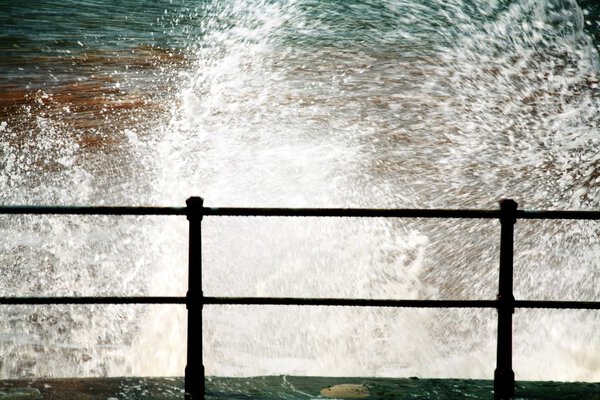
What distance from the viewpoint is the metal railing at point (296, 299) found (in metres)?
3.87

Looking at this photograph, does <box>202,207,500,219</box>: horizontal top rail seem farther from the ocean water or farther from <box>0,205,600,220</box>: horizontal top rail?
the ocean water

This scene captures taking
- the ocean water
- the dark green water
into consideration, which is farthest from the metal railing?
the ocean water

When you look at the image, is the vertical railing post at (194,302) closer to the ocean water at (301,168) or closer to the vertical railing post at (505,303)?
the vertical railing post at (505,303)

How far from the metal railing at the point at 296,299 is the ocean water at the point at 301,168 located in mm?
3851

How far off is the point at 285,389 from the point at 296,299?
567 mm

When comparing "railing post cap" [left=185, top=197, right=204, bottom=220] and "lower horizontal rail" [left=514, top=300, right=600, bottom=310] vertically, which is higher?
"railing post cap" [left=185, top=197, right=204, bottom=220]

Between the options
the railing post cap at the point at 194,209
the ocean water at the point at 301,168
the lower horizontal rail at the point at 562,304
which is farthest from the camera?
the ocean water at the point at 301,168

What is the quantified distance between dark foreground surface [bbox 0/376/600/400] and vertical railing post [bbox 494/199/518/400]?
77 mm

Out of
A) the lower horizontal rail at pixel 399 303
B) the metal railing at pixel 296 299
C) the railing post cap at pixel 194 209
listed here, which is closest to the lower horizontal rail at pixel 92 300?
the metal railing at pixel 296 299

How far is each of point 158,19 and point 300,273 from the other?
21545 mm

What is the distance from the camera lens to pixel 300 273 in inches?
438

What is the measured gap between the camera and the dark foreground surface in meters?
3.97

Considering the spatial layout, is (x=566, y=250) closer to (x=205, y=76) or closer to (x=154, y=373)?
(x=154, y=373)

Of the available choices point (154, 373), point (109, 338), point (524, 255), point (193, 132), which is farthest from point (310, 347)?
point (193, 132)
